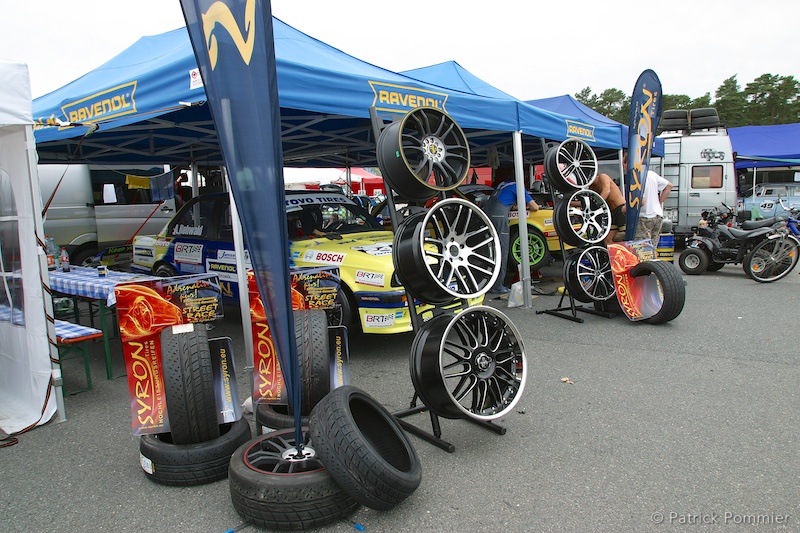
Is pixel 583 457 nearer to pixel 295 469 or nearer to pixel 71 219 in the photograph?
pixel 295 469

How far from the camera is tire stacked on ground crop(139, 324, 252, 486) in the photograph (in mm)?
2773

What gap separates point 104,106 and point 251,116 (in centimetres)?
346

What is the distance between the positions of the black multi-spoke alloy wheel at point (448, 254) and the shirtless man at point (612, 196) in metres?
3.92

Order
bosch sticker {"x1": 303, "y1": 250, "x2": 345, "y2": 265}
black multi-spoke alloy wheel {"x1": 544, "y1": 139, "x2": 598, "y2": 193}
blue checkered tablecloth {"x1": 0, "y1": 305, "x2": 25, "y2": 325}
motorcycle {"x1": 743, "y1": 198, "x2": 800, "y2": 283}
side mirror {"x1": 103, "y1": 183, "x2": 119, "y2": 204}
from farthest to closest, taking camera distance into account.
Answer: side mirror {"x1": 103, "y1": 183, "x2": 119, "y2": 204}
motorcycle {"x1": 743, "y1": 198, "x2": 800, "y2": 283}
black multi-spoke alloy wheel {"x1": 544, "y1": 139, "x2": 598, "y2": 193}
bosch sticker {"x1": 303, "y1": 250, "x2": 345, "y2": 265}
blue checkered tablecloth {"x1": 0, "y1": 305, "x2": 25, "y2": 325}

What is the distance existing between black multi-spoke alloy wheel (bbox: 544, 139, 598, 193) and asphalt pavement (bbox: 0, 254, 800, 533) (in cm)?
191

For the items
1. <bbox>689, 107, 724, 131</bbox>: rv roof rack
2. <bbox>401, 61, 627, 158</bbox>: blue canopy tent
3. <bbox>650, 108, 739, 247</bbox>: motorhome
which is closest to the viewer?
A: <bbox>401, 61, 627, 158</bbox>: blue canopy tent

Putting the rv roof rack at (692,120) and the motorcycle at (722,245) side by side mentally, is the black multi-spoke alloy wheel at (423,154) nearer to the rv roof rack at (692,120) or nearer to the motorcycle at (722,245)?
the motorcycle at (722,245)

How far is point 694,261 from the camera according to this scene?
32.1 ft

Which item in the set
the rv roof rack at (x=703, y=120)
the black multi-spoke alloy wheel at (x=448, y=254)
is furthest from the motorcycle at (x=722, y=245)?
the black multi-spoke alloy wheel at (x=448, y=254)

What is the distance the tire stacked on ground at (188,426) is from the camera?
277 centimetres

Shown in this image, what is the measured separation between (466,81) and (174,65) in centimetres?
647

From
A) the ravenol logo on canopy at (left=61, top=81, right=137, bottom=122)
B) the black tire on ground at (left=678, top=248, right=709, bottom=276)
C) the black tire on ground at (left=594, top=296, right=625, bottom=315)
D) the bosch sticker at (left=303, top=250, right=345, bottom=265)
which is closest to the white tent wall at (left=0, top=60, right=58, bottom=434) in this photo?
the ravenol logo on canopy at (left=61, top=81, right=137, bottom=122)

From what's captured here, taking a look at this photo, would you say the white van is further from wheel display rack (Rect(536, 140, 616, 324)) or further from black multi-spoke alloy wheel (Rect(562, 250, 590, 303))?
black multi-spoke alloy wheel (Rect(562, 250, 590, 303))

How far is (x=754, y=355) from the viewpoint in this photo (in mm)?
4777
